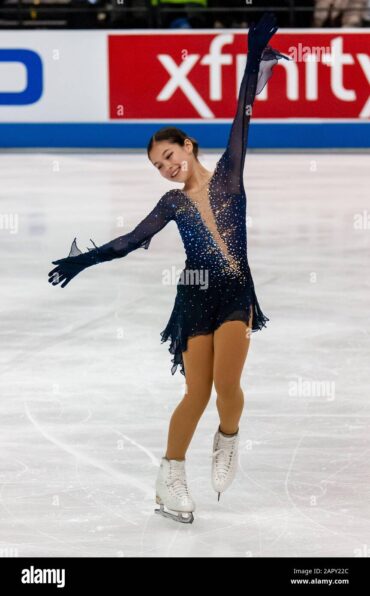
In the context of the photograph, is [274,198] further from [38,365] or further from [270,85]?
[38,365]

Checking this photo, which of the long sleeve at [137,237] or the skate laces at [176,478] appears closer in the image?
the long sleeve at [137,237]

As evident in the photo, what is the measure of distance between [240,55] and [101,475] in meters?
13.0

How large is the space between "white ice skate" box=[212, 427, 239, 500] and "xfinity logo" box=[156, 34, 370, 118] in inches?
514

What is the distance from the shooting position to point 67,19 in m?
18.0

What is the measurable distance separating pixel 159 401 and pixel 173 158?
206 cm

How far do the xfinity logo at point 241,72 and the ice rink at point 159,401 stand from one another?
5.67 meters

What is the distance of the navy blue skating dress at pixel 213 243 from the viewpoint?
183 inches

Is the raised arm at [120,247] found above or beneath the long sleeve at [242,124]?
beneath

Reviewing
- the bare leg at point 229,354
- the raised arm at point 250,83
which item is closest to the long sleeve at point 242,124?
the raised arm at point 250,83
